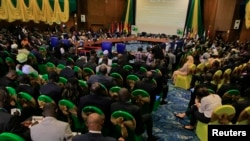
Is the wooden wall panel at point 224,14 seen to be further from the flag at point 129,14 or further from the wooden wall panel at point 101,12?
the wooden wall panel at point 101,12

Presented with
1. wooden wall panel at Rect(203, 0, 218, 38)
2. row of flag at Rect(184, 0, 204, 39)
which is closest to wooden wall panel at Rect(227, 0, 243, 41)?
wooden wall panel at Rect(203, 0, 218, 38)

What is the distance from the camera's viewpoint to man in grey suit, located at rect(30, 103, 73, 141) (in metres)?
2.57

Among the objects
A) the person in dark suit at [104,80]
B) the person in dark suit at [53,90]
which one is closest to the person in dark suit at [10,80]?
the person in dark suit at [53,90]

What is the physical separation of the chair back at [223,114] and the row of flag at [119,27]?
15704mm

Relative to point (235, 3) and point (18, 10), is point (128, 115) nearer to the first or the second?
point (18, 10)

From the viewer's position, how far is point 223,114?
3586mm

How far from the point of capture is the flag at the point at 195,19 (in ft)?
55.6

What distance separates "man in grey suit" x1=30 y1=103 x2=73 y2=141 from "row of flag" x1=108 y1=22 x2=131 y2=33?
648 inches

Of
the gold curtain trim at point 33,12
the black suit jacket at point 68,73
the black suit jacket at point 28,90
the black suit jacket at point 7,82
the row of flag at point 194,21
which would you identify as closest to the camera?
the black suit jacket at point 28,90

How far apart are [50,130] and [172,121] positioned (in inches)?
129

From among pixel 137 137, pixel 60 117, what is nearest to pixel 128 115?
pixel 137 137

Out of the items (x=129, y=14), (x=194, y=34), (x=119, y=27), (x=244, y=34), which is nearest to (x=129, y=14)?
(x=129, y=14)

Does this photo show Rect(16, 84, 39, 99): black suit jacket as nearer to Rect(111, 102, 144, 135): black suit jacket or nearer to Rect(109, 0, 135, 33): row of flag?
Rect(111, 102, 144, 135): black suit jacket

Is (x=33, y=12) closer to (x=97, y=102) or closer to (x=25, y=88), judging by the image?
(x=25, y=88)
